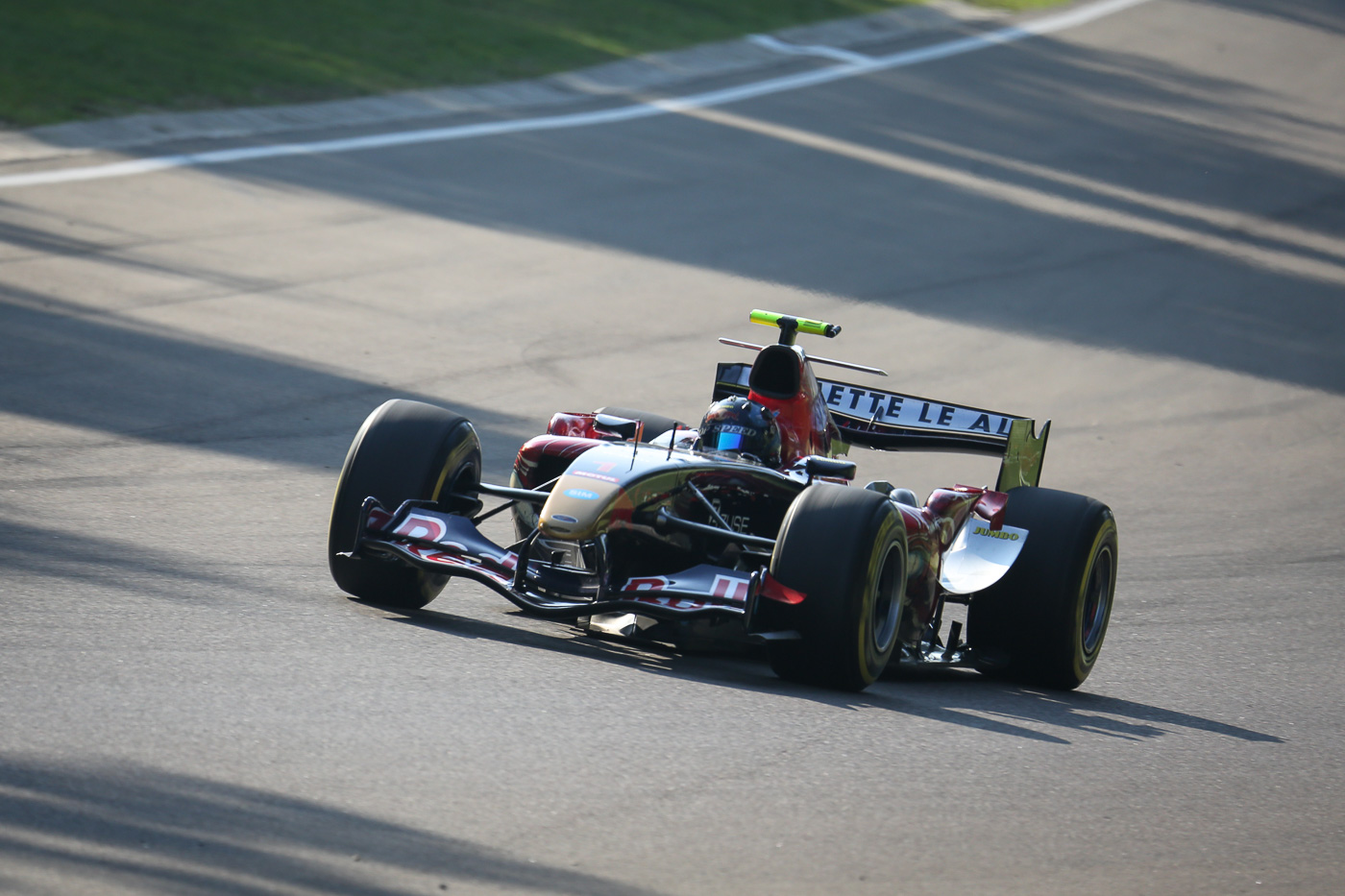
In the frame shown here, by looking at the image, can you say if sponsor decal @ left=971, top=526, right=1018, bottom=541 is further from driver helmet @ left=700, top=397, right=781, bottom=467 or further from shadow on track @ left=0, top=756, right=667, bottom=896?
shadow on track @ left=0, top=756, right=667, bottom=896

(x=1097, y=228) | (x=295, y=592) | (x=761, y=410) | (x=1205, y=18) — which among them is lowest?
(x=295, y=592)

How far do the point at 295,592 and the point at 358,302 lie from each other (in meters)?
7.67

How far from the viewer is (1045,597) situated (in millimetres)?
8102

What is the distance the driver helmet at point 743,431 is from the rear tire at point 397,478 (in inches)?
43.2

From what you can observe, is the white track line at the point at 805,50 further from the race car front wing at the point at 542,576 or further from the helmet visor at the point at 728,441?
the race car front wing at the point at 542,576

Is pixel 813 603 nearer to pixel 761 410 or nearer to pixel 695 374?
pixel 761 410

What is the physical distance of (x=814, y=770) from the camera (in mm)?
5746

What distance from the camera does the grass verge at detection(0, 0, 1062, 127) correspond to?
19969 millimetres

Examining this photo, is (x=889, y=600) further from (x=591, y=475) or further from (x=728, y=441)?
(x=591, y=475)

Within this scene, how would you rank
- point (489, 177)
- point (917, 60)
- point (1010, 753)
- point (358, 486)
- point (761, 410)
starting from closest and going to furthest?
point (1010, 753)
point (358, 486)
point (761, 410)
point (489, 177)
point (917, 60)

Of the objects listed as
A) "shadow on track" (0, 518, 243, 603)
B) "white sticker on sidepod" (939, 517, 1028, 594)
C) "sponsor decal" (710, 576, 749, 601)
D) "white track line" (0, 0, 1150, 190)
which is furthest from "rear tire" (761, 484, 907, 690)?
"white track line" (0, 0, 1150, 190)

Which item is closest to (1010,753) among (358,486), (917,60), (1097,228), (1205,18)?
(358,486)

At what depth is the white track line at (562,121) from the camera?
57.4 ft

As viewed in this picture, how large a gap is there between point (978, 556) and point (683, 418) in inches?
207
